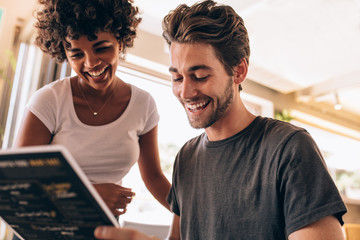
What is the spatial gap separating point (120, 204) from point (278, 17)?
299 centimetres

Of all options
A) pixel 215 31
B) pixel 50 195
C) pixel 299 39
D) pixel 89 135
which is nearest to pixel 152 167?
pixel 89 135

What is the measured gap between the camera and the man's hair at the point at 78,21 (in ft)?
3.86

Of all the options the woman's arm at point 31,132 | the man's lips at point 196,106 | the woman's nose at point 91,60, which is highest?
the woman's nose at point 91,60

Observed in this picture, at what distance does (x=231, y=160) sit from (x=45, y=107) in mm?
705

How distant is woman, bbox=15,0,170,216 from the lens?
1.18 m

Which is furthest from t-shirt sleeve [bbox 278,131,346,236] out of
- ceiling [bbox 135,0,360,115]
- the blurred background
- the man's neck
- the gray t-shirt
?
ceiling [bbox 135,0,360,115]

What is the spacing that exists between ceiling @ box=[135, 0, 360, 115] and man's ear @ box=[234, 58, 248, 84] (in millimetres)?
2038

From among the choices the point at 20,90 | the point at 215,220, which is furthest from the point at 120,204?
the point at 20,90

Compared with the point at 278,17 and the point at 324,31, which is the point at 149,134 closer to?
the point at 278,17

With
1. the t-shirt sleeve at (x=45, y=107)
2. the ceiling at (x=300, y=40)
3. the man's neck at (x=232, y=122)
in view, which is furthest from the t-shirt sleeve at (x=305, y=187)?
the ceiling at (x=300, y=40)

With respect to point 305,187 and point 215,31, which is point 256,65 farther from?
point 305,187

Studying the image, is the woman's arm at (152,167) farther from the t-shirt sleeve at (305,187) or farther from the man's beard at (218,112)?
the t-shirt sleeve at (305,187)

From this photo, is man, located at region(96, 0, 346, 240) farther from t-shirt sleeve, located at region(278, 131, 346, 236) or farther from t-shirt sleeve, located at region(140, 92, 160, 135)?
t-shirt sleeve, located at region(140, 92, 160, 135)

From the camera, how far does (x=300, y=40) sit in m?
3.87
